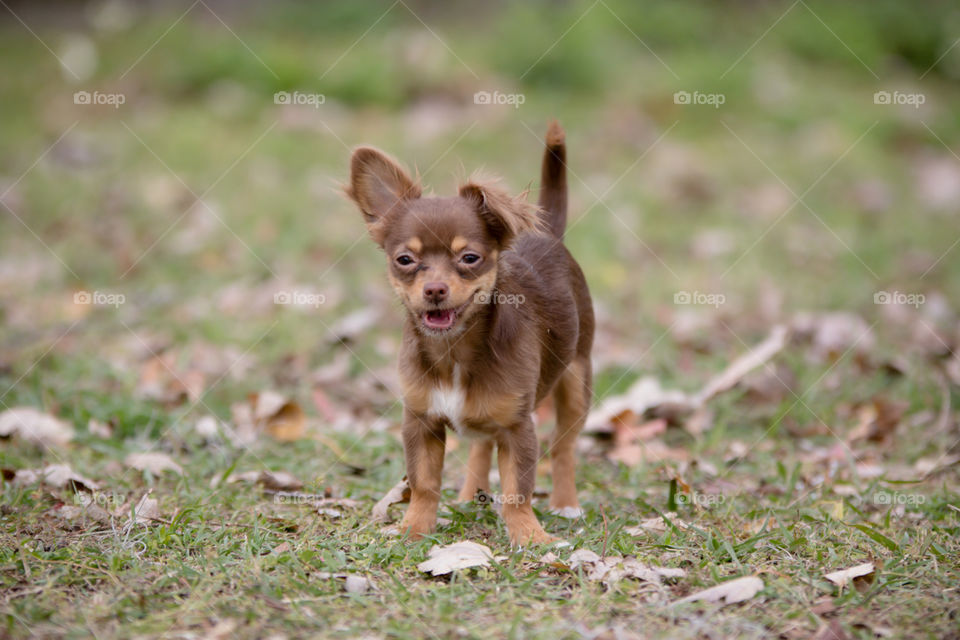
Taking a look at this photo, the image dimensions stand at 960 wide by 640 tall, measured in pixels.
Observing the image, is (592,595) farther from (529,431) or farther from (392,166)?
(392,166)

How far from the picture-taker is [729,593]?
2.96 meters

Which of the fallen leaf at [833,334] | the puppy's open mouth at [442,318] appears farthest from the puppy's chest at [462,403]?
the fallen leaf at [833,334]

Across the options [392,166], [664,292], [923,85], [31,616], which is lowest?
[31,616]

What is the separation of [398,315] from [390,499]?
2.62 meters

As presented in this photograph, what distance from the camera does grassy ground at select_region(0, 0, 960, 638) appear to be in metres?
3.07

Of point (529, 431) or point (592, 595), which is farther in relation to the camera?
point (529, 431)

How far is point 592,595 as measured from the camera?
3.02 m

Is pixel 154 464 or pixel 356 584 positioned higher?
pixel 154 464

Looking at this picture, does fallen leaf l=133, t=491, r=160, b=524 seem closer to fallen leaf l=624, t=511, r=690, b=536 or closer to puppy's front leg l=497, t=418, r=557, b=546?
puppy's front leg l=497, t=418, r=557, b=546

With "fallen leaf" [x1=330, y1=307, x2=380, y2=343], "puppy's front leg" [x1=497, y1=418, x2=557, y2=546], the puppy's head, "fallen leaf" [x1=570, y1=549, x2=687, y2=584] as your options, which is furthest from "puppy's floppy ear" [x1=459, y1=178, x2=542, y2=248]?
"fallen leaf" [x1=330, y1=307, x2=380, y2=343]

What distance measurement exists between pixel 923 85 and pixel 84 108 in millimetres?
9537

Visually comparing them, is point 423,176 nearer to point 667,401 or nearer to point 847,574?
point 667,401

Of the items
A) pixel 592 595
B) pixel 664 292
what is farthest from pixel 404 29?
pixel 592 595

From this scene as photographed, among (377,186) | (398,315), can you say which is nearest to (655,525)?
(377,186)
